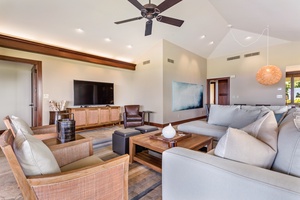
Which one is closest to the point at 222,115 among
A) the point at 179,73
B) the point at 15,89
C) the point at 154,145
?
the point at 154,145

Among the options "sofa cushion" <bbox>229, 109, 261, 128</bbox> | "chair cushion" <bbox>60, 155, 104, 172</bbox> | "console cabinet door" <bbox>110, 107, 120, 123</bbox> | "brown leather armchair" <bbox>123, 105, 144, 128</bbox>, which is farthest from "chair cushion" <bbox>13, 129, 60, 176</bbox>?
"console cabinet door" <bbox>110, 107, 120, 123</bbox>

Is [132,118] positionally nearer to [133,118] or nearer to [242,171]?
[133,118]

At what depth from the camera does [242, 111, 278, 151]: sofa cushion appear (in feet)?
3.60

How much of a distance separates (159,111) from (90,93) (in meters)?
2.55

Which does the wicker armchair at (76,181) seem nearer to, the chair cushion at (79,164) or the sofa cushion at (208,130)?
the chair cushion at (79,164)

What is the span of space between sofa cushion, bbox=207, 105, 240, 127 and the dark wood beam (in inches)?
159

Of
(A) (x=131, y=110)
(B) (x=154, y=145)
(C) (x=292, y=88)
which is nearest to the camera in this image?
(B) (x=154, y=145)

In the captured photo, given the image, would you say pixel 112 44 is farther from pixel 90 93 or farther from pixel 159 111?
pixel 159 111

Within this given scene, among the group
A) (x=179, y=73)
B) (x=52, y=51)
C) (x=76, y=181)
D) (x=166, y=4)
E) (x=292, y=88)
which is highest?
(x=166, y=4)

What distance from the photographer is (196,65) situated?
7.22m

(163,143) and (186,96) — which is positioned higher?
(186,96)

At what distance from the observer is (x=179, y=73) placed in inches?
246

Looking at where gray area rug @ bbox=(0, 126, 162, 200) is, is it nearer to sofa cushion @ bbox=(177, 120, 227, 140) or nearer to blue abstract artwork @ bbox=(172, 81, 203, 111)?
sofa cushion @ bbox=(177, 120, 227, 140)

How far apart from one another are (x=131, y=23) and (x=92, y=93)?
2.65 m
